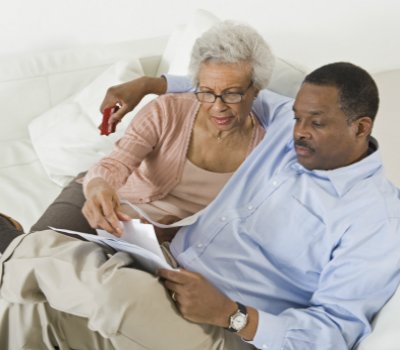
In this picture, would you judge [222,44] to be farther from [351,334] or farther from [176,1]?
[176,1]

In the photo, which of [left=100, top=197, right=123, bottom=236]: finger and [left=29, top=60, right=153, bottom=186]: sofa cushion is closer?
[left=100, top=197, right=123, bottom=236]: finger

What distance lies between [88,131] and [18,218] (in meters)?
0.37

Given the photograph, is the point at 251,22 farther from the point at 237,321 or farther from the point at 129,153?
the point at 237,321

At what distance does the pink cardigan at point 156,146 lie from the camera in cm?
145

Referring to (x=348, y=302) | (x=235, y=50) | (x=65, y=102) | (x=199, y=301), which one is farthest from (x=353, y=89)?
(x=65, y=102)

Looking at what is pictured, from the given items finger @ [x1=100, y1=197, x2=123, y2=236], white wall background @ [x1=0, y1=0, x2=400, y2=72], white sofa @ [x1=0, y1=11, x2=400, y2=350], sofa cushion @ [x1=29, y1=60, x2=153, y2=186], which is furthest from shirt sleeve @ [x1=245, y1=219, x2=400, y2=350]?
white wall background @ [x1=0, y1=0, x2=400, y2=72]

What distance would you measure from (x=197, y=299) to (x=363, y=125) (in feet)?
1.63

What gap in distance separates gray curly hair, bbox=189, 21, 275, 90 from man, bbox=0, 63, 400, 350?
0.20 m

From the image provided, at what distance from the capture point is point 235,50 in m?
1.37

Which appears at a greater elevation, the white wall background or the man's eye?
the man's eye

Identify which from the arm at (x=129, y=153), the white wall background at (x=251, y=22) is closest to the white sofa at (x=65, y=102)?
the white wall background at (x=251, y=22)

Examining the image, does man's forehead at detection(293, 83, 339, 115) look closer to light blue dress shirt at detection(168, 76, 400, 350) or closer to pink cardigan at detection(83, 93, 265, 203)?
light blue dress shirt at detection(168, 76, 400, 350)

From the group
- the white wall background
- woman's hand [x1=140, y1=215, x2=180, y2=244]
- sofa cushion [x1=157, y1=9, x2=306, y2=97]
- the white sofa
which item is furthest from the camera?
the white wall background

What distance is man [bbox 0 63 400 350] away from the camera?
109 centimetres
